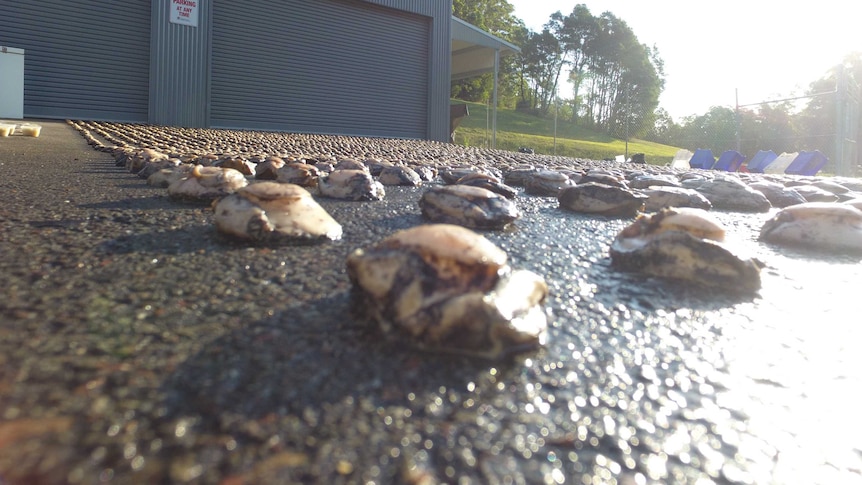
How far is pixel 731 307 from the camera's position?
99cm

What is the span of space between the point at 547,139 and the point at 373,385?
24026mm

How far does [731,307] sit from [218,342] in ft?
3.00

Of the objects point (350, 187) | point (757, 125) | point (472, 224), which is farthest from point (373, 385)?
point (757, 125)

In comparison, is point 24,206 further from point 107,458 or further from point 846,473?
point 846,473

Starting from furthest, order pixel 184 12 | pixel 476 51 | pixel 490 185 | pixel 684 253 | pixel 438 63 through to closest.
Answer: pixel 476 51, pixel 438 63, pixel 184 12, pixel 490 185, pixel 684 253

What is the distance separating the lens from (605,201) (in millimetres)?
2129

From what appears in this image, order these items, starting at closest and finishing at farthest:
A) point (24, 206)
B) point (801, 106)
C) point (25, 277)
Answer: point (25, 277)
point (24, 206)
point (801, 106)

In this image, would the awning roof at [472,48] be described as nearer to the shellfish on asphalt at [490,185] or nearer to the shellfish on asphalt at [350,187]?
the shellfish on asphalt at [490,185]

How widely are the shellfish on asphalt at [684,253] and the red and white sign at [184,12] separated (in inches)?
391

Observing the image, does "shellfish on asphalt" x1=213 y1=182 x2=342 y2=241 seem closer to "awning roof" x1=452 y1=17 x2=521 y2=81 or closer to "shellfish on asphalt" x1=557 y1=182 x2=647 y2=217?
"shellfish on asphalt" x1=557 y1=182 x2=647 y2=217

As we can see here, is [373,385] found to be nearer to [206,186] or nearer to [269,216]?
[269,216]

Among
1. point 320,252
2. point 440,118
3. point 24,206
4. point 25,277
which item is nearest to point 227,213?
point 320,252

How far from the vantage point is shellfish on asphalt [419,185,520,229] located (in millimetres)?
1657

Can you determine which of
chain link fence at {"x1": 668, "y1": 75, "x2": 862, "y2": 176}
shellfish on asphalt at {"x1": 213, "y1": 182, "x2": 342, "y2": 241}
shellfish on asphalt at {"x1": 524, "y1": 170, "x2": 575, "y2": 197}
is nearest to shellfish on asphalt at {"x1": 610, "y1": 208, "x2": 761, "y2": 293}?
shellfish on asphalt at {"x1": 213, "y1": 182, "x2": 342, "y2": 241}
